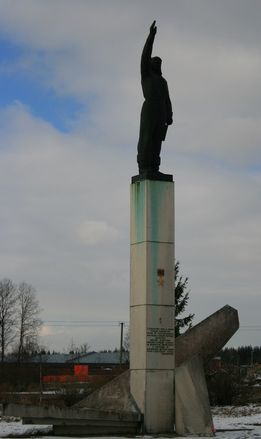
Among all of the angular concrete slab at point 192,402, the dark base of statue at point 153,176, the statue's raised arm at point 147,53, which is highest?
the statue's raised arm at point 147,53

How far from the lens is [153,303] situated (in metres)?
14.5

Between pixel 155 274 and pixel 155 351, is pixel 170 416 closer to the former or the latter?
pixel 155 351

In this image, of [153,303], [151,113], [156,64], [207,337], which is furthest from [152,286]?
[156,64]

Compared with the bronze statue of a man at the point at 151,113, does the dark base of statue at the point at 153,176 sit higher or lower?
lower

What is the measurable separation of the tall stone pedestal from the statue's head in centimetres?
251

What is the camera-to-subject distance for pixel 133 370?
14625mm

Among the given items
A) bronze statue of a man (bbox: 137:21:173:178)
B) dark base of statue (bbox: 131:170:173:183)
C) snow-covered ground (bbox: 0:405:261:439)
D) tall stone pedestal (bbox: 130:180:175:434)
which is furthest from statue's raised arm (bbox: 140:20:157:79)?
snow-covered ground (bbox: 0:405:261:439)

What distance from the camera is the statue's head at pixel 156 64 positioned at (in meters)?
15.9

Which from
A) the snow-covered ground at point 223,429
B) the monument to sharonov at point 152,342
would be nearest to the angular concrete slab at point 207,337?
the monument to sharonov at point 152,342

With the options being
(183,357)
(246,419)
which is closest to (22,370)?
(246,419)

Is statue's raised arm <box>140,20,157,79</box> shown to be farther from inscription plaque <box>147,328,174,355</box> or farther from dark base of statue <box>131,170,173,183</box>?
inscription plaque <box>147,328,174,355</box>

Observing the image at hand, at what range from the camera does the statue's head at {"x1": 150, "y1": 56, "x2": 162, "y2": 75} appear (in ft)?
52.2

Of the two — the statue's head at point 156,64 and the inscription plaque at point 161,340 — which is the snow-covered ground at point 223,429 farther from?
the statue's head at point 156,64

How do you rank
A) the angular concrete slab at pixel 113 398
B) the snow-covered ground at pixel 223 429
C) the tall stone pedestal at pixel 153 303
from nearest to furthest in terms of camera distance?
the snow-covered ground at pixel 223 429 < the tall stone pedestal at pixel 153 303 < the angular concrete slab at pixel 113 398
